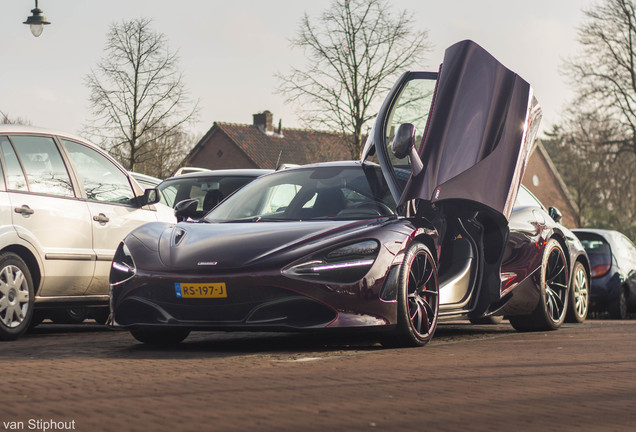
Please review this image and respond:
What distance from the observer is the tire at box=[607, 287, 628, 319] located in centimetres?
1678

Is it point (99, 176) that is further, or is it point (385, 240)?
point (99, 176)

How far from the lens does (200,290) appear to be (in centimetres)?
726

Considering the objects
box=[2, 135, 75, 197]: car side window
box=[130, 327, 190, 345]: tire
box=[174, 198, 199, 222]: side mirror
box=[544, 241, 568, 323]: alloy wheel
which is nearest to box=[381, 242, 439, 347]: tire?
box=[130, 327, 190, 345]: tire

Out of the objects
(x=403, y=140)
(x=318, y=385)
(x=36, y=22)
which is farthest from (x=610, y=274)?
(x=36, y=22)

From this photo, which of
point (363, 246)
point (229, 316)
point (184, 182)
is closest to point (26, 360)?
point (229, 316)

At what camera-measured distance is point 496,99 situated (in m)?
8.52

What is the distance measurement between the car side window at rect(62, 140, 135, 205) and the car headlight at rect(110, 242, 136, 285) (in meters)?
1.77

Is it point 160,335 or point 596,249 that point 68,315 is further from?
point 596,249

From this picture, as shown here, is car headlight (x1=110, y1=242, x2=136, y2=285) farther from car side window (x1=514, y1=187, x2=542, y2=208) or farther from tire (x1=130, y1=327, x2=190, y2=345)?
car side window (x1=514, y1=187, x2=542, y2=208)

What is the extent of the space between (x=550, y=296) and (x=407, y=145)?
3016 millimetres

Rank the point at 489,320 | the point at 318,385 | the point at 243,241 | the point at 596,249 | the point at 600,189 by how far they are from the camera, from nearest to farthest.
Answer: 1. the point at 318,385
2. the point at 243,241
3. the point at 489,320
4. the point at 596,249
5. the point at 600,189

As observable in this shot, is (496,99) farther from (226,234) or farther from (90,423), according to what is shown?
(90,423)

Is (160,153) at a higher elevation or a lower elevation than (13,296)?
higher

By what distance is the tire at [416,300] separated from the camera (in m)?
7.51
